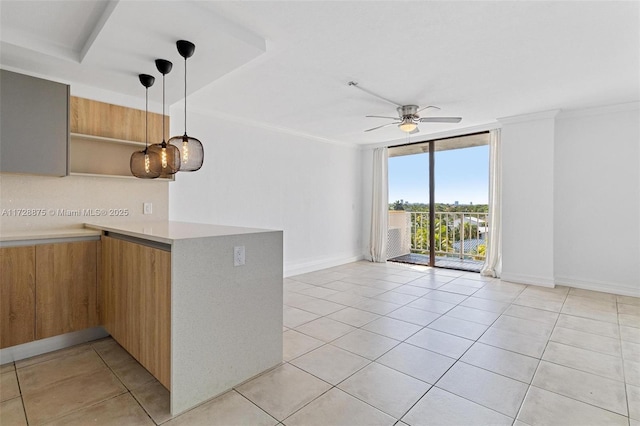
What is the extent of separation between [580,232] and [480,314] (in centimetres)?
233

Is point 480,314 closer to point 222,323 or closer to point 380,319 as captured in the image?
point 380,319

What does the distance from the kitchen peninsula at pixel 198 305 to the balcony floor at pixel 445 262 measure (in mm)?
4497

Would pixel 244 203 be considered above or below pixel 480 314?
above

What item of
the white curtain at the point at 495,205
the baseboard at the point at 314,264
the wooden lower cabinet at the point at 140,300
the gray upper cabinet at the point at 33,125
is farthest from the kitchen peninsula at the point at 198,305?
the white curtain at the point at 495,205

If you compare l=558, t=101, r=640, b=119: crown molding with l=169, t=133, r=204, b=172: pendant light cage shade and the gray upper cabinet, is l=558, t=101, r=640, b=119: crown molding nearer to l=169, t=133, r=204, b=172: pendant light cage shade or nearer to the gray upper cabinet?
l=169, t=133, r=204, b=172: pendant light cage shade

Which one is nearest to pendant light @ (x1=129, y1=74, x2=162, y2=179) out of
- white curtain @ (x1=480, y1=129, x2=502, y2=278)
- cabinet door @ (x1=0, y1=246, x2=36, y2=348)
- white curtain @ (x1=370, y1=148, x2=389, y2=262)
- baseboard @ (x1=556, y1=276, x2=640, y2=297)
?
cabinet door @ (x1=0, y1=246, x2=36, y2=348)

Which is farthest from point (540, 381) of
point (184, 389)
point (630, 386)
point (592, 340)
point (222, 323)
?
point (184, 389)

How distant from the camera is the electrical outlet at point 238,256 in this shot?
2.02 m

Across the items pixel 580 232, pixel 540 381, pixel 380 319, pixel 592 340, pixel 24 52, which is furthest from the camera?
pixel 580 232

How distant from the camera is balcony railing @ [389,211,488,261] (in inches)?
246

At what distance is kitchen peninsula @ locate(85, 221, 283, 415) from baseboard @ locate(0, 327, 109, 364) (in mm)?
545

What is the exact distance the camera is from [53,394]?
1949 millimetres

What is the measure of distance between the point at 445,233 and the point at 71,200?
20.0ft

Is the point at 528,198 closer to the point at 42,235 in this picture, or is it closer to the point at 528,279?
the point at 528,279
